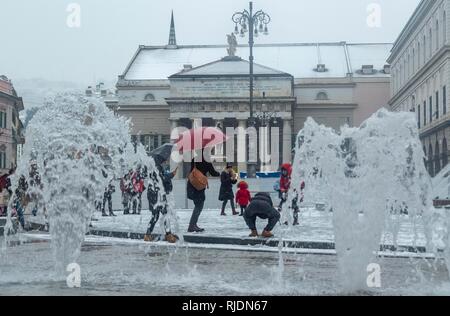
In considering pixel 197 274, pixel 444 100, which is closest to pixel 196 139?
pixel 197 274

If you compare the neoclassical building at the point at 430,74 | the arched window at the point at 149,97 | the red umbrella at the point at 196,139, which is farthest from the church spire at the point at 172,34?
the red umbrella at the point at 196,139

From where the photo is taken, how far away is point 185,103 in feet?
212

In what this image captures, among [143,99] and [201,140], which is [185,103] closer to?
[143,99]

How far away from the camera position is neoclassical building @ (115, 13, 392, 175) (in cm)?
6381

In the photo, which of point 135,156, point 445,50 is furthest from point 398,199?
point 445,50

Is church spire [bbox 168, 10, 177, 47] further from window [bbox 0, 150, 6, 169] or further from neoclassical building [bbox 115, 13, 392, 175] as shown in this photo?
window [bbox 0, 150, 6, 169]

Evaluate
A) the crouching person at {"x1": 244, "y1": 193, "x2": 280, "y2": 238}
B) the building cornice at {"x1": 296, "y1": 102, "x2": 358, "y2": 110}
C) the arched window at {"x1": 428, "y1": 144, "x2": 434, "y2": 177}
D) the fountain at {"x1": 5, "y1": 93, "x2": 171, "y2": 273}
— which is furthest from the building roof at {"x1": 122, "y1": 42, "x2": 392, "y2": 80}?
the fountain at {"x1": 5, "y1": 93, "x2": 171, "y2": 273}

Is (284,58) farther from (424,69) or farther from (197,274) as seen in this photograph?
(197,274)

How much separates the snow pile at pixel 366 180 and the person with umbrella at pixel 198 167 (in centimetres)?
537

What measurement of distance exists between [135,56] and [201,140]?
65.8 metres

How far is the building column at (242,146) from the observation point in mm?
63588

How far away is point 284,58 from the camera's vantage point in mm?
76938

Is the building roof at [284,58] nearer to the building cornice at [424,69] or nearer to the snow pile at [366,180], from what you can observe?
the building cornice at [424,69]

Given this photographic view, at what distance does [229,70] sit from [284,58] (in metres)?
13.7
